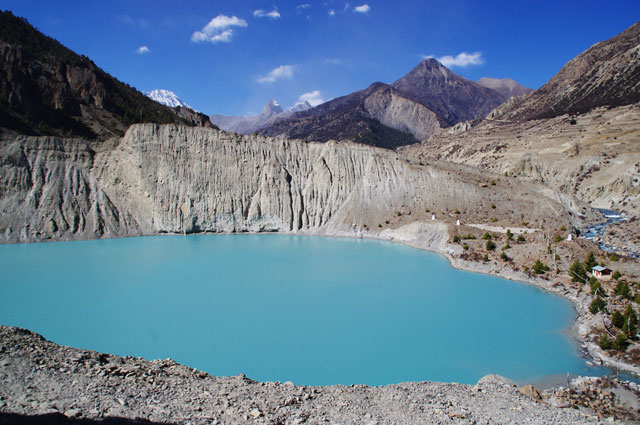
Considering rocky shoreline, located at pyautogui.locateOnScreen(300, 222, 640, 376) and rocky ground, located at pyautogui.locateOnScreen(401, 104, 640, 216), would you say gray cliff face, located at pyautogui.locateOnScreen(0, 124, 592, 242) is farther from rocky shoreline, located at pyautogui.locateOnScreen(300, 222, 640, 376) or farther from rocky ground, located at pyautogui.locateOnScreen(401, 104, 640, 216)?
rocky ground, located at pyautogui.locateOnScreen(401, 104, 640, 216)

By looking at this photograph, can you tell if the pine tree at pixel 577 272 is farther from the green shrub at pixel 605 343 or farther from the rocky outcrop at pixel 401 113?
the rocky outcrop at pixel 401 113

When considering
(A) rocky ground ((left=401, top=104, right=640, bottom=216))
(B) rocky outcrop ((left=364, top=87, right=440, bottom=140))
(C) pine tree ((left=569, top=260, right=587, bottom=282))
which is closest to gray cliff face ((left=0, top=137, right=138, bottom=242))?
(A) rocky ground ((left=401, top=104, right=640, bottom=216))

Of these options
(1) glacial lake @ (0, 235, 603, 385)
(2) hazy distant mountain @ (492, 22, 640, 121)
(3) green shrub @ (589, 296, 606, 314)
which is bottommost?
(1) glacial lake @ (0, 235, 603, 385)

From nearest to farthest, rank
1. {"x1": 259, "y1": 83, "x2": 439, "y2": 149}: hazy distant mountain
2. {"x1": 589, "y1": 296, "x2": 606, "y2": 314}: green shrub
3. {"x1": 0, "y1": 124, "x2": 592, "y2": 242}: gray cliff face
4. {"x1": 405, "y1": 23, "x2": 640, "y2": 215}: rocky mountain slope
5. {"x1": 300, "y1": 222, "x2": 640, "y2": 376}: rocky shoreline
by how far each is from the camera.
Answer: {"x1": 300, "y1": 222, "x2": 640, "y2": 376}: rocky shoreline < {"x1": 589, "y1": 296, "x2": 606, "y2": 314}: green shrub < {"x1": 0, "y1": 124, "x2": 592, "y2": 242}: gray cliff face < {"x1": 405, "y1": 23, "x2": 640, "y2": 215}: rocky mountain slope < {"x1": 259, "y1": 83, "x2": 439, "y2": 149}: hazy distant mountain

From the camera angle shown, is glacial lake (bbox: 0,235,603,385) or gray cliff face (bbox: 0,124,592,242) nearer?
glacial lake (bbox: 0,235,603,385)

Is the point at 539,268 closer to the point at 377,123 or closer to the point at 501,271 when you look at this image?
the point at 501,271

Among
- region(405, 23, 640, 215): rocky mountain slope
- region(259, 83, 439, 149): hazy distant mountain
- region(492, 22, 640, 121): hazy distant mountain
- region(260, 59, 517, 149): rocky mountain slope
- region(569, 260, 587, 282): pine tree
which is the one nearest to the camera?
region(569, 260, 587, 282): pine tree
